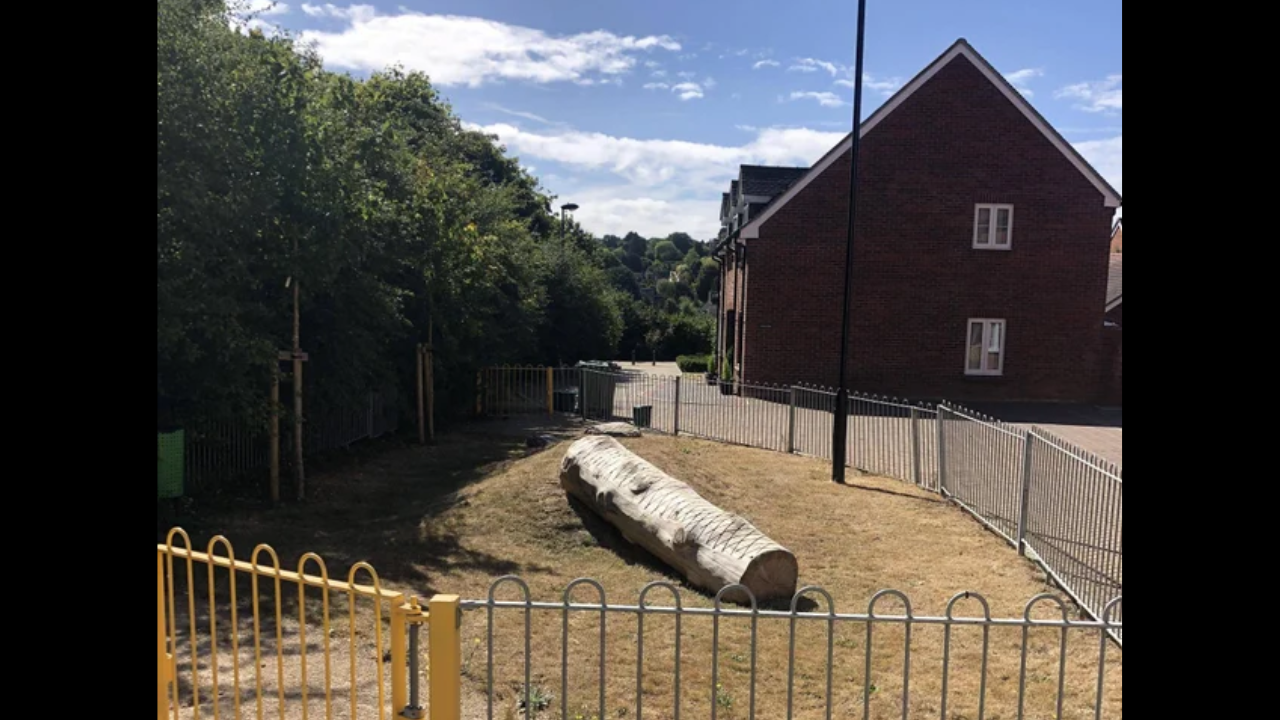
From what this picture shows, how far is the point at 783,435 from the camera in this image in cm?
1630

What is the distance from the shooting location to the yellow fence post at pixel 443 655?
135 inches

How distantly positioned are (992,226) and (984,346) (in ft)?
11.3

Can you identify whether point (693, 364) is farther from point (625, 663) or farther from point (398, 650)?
point (398, 650)

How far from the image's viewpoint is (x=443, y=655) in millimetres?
3430

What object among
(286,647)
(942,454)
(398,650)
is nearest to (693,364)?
(942,454)

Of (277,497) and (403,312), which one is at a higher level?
(403,312)

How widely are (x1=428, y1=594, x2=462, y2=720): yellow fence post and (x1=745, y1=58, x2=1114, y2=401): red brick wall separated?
65.5ft

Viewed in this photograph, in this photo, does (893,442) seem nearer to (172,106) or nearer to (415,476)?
(415,476)
